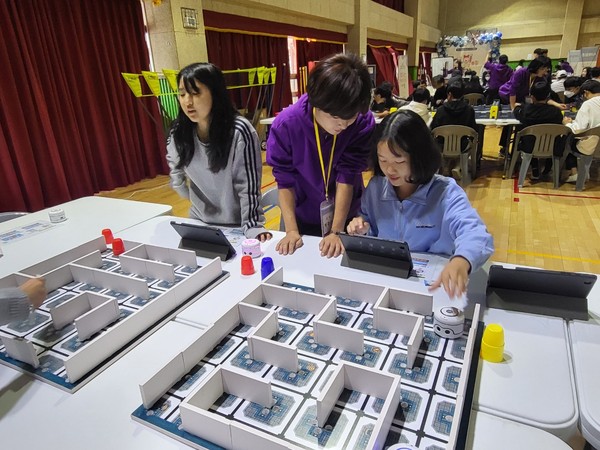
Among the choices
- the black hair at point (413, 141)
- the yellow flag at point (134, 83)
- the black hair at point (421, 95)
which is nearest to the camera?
the black hair at point (413, 141)

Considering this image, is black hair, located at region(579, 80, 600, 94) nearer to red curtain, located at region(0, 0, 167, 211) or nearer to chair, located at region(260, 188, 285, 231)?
chair, located at region(260, 188, 285, 231)

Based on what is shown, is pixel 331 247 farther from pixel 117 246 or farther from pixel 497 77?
pixel 497 77

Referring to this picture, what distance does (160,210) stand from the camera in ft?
7.03

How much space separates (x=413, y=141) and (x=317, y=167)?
0.52 meters

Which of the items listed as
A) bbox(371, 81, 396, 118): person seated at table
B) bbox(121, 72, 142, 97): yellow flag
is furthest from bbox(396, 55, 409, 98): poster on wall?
bbox(121, 72, 142, 97): yellow flag

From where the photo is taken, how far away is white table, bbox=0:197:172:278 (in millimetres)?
1692

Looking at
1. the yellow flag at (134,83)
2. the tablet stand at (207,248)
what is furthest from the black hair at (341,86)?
the yellow flag at (134,83)

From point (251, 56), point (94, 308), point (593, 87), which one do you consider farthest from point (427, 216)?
point (251, 56)

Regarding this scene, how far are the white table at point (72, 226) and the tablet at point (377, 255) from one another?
1103mm

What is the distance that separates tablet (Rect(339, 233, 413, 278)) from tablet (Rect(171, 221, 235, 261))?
43 centimetres

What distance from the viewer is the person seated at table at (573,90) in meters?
6.58

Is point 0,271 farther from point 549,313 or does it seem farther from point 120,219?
point 549,313

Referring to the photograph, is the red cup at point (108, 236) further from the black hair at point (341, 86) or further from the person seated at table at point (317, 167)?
the black hair at point (341, 86)

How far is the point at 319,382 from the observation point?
879 millimetres
